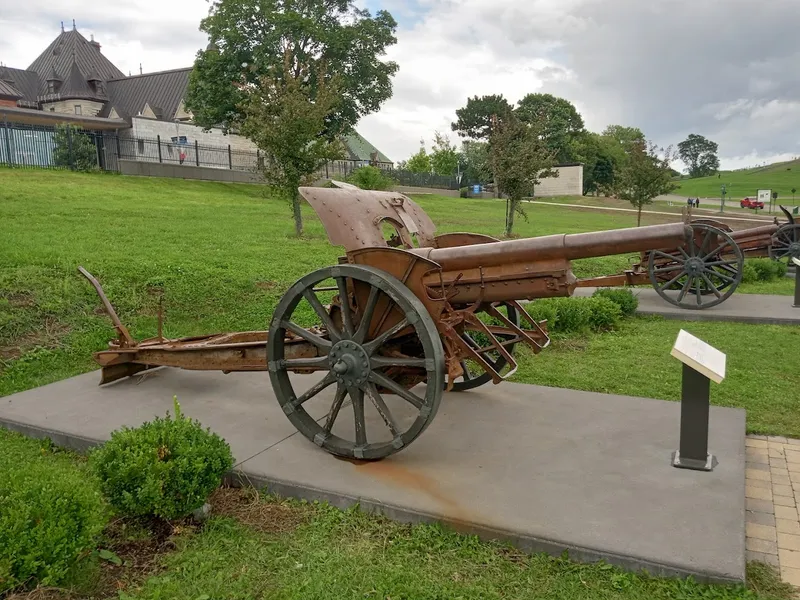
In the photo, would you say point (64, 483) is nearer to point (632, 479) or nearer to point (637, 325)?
point (632, 479)

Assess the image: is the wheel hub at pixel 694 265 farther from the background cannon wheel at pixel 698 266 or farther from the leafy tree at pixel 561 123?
the leafy tree at pixel 561 123

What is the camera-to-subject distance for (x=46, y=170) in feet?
73.2

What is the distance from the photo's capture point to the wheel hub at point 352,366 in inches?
148

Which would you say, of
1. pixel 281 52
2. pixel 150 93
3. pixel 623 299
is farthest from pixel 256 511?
pixel 150 93

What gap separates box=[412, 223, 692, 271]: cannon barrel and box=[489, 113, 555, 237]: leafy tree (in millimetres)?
14096

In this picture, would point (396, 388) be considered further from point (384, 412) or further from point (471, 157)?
point (471, 157)

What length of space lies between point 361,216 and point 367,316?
31.4 inches

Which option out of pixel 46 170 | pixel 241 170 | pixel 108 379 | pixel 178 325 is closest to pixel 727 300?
pixel 178 325

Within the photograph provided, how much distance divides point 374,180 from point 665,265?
50.2ft

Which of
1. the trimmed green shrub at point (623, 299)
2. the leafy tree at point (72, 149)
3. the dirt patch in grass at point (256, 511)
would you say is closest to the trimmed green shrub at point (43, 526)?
the dirt patch in grass at point (256, 511)

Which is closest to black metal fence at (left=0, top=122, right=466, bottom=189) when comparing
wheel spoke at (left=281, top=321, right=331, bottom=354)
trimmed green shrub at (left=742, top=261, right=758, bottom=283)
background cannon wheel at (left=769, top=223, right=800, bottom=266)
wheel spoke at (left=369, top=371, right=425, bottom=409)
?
trimmed green shrub at (left=742, top=261, right=758, bottom=283)

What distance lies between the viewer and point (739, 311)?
9.28 m

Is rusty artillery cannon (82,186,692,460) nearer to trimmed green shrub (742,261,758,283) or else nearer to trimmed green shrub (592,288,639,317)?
trimmed green shrub (592,288,639,317)

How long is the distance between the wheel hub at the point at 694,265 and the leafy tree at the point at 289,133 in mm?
7650
